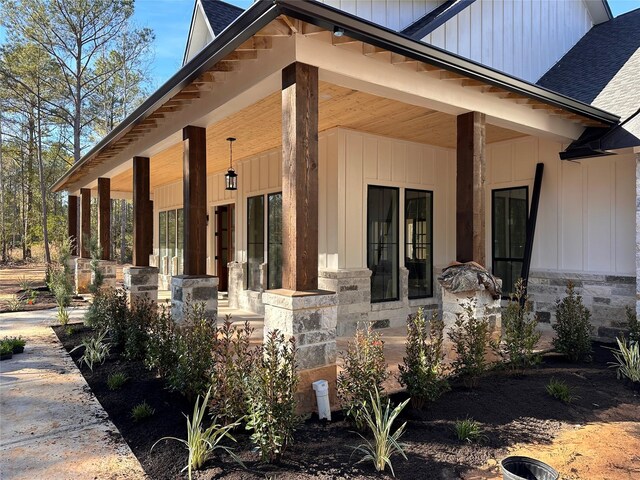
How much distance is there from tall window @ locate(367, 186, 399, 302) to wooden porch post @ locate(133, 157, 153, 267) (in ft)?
11.3

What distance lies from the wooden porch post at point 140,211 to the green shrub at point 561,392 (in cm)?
571

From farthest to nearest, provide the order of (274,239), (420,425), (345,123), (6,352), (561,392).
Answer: (274,239), (345,123), (6,352), (561,392), (420,425)

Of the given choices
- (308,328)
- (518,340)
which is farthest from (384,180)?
(308,328)

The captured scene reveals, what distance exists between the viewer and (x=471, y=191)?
4582 mm

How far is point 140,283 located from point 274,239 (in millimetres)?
2348

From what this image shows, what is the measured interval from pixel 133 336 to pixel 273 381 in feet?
8.91

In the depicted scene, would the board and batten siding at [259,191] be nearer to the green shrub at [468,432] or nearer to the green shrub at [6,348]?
the green shrub at [468,432]

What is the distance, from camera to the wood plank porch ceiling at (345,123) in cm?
499

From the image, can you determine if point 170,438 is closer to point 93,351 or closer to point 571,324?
point 93,351

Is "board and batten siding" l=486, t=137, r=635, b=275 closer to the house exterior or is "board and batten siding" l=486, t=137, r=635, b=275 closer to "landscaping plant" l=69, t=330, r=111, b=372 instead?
the house exterior

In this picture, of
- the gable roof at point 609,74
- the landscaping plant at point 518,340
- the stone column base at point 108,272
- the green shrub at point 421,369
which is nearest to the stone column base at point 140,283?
the stone column base at point 108,272

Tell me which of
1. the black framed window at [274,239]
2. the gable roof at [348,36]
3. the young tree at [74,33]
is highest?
the young tree at [74,33]

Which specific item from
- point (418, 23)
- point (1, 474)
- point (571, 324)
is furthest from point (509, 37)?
point (1, 474)

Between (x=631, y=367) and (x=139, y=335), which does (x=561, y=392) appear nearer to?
(x=631, y=367)
